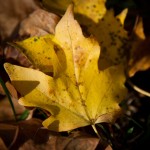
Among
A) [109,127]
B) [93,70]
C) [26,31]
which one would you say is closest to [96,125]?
[109,127]

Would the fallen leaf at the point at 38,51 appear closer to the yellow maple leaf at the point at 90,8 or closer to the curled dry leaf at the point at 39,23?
the curled dry leaf at the point at 39,23

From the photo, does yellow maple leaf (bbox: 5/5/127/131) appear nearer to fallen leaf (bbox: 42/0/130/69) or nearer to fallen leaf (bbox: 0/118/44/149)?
fallen leaf (bbox: 0/118/44/149)

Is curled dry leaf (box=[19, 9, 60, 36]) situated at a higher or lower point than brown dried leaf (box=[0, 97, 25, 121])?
higher

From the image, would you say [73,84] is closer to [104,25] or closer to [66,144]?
[66,144]

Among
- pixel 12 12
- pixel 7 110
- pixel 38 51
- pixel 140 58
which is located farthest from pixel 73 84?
pixel 12 12

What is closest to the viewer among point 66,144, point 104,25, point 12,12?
point 66,144

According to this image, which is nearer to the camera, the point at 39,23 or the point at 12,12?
the point at 39,23

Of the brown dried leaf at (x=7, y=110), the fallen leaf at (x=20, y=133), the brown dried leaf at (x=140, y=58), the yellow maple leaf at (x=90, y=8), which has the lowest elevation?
the brown dried leaf at (x=7, y=110)

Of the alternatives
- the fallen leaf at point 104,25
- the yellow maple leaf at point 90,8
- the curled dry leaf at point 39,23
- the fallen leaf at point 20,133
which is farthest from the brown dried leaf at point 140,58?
the fallen leaf at point 20,133

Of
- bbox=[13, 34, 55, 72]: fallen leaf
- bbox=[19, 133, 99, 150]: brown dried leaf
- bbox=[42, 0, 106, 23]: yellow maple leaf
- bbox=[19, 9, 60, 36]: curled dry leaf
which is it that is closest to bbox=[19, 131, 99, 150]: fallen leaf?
bbox=[19, 133, 99, 150]: brown dried leaf

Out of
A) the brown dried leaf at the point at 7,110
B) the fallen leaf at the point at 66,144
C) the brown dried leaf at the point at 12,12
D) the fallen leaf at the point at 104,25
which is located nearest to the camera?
the fallen leaf at the point at 66,144
